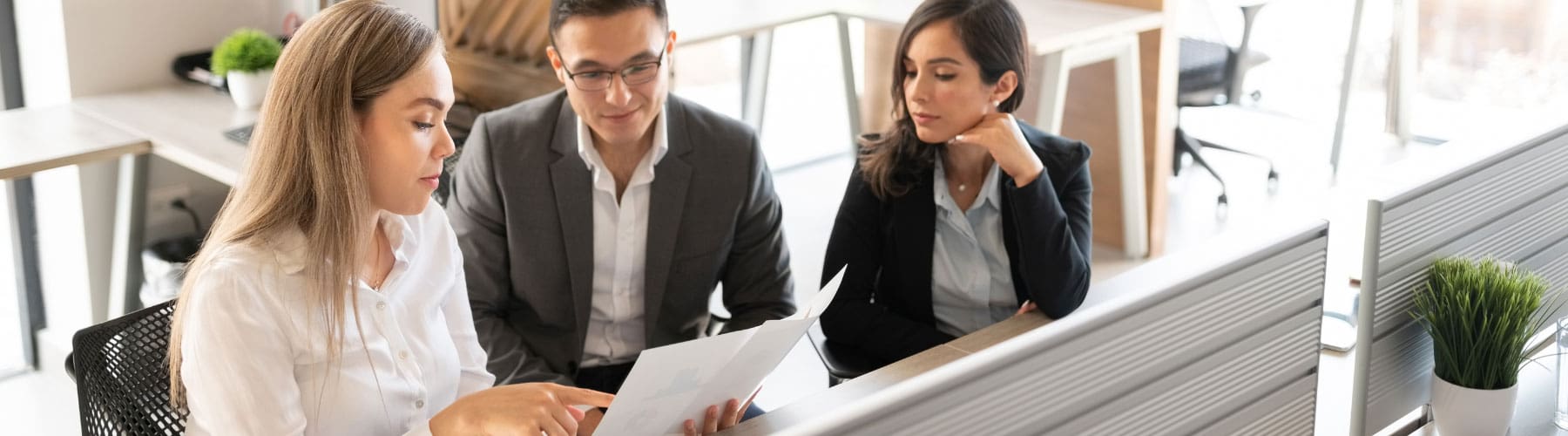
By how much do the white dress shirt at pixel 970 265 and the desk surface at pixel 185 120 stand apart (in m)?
1.36

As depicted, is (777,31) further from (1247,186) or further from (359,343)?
(359,343)

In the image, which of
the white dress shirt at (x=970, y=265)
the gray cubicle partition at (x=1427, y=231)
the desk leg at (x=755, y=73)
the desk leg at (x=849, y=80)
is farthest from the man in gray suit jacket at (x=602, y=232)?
the desk leg at (x=755, y=73)

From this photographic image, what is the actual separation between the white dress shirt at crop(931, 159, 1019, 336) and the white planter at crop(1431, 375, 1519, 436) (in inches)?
21.0

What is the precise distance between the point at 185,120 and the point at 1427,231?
2.37 m

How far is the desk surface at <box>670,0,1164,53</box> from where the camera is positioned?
3666 mm

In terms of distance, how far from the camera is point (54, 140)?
278cm

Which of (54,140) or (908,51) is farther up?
(908,51)

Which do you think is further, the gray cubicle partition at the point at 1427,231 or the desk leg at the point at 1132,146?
the desk leg at the point at 1132,146

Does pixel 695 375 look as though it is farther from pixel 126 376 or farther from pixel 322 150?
pixel 126 376

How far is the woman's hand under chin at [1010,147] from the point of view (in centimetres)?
178

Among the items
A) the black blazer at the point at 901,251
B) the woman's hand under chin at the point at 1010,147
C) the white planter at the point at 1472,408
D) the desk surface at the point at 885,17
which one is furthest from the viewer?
the desk surface at the point at 885,17

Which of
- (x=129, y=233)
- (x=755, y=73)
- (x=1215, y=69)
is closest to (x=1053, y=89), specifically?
(x=1215, y=69)

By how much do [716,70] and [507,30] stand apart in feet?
5.85

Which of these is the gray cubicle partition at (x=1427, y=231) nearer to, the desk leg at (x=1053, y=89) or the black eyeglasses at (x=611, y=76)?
the black eyeglasses at (x=611, y=76)
